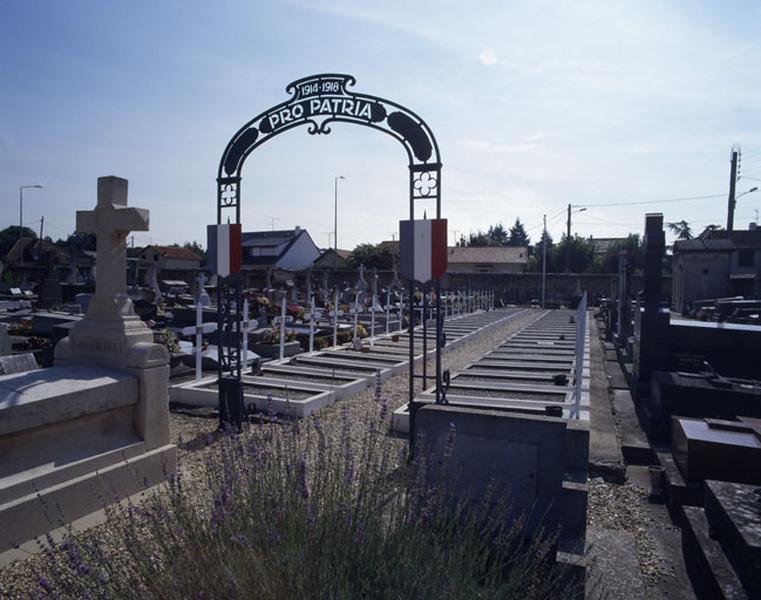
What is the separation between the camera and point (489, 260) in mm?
56375

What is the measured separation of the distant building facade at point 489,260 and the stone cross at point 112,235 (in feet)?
164

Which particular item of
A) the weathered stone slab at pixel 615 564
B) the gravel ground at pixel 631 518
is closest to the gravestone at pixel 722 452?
the gravel ground at pixel 631 518

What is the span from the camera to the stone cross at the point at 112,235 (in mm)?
4742

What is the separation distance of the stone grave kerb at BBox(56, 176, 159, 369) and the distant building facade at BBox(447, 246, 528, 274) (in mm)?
50129

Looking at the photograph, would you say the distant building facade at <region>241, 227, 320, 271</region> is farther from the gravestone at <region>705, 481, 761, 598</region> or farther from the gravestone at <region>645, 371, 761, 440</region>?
the gravestone at <region>705, 481, 761, 598</region>

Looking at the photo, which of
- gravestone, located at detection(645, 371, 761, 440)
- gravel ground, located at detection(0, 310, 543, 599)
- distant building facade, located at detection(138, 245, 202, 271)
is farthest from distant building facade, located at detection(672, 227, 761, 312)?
distant building facade, located at detection(138, 245, 202, 271)

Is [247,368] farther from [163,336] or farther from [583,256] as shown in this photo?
[583,256]

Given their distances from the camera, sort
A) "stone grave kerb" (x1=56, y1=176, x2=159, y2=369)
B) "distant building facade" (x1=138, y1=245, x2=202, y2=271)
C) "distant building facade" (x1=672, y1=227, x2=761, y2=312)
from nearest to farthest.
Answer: "stone grave kerb" (x1=56, y1=176, x2=159, y2=369)
"distant building facade" (x1=672, y1=227, x2=761, y2=312)
"distant building facade" (x1=138, y1=245, x2=202, y2=271)

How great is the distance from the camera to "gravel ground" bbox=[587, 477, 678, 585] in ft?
11.4

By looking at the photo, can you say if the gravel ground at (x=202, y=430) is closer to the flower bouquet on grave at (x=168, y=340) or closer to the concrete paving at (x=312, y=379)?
the concrete paving at (x=312, y=379)

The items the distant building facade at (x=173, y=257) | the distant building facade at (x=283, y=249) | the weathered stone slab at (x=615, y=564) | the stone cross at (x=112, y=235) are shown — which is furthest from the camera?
the distant building facade at (x=173, y=257)

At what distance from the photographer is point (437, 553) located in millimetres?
2152

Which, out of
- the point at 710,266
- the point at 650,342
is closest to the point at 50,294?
the point at 650,342

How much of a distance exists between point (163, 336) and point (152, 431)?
226 inches
